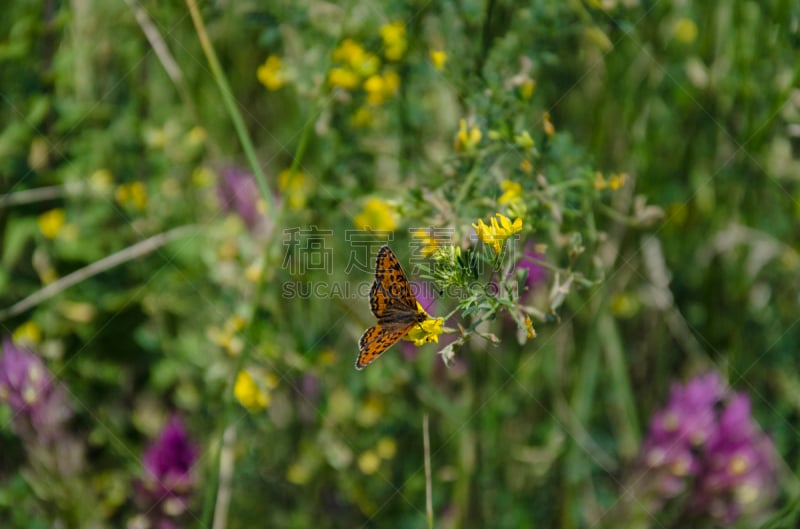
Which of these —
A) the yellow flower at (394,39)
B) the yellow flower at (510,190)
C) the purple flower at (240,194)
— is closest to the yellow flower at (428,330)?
the yellow flower at (510,190)

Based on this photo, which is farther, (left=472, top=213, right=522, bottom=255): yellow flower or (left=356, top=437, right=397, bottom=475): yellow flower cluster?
(left=356, top=437, right=397, bottom=475): yellow flower cluster

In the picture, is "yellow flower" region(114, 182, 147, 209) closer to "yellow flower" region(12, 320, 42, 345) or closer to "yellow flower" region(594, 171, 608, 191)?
"yellow flower" region(12, 320, 42, 345)

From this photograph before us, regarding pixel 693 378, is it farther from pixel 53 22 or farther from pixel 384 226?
pixel 53 22

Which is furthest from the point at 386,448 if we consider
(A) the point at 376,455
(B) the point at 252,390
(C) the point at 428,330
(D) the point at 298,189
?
(C) the point at 428,330

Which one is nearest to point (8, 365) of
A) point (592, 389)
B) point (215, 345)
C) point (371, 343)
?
point (215, 345)

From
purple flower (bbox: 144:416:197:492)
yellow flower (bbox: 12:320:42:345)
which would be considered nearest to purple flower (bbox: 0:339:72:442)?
yellow flower (bbox: 12:320:42:345)

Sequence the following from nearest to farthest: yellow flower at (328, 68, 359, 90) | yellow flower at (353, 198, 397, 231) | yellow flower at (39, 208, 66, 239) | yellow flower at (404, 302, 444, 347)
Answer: yellow flower at (404, 302, 444, 347) < yellow flower at (353, 198, 397, 231) < yellow flower at (328, 68, 359, 90) < yellow flower at (39, 208, 66, 239)

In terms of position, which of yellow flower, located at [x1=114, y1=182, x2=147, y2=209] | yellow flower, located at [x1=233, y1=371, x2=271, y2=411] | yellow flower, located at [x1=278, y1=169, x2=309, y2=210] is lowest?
yellow flower, located at [x1=233, y1=371, x2=271, y2=411]
